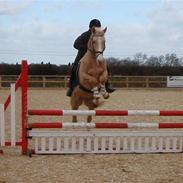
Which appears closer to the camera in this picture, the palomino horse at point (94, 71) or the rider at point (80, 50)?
the palomino horse at point (94, 71)

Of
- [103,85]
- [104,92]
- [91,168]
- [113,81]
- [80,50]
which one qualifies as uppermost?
[80,50]

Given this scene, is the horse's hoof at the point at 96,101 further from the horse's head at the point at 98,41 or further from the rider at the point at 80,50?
the horse's head at the point at 98,41

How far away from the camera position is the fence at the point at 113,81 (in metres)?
33.0

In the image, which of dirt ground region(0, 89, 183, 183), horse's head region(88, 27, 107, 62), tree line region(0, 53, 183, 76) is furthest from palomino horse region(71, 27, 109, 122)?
tree line region(0, 53, 183, 76)

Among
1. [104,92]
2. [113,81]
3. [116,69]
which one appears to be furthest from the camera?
[116,69]

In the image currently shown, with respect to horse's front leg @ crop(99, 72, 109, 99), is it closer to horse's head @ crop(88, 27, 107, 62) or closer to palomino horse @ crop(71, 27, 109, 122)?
palomino horse @ crop(71, 27, 109, 122)

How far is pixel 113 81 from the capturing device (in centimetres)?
3384

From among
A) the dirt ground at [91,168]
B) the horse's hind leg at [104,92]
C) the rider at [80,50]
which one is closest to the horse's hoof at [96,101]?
the horse's hind leg at [104,92]

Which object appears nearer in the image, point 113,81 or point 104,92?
point 104,92

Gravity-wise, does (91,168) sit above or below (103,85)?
below

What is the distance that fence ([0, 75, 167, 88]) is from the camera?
108ft

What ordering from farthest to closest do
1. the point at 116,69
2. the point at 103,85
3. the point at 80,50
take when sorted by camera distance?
the point at 116,69 < the point at 80,50 < the point at 103,85

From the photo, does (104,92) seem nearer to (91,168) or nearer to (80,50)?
(80,50)

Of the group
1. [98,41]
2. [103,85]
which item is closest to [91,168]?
[103,85]
